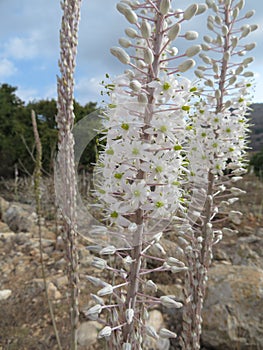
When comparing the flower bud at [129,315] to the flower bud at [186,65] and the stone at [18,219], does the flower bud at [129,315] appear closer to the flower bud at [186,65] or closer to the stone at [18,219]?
the flower bud at [186,65]

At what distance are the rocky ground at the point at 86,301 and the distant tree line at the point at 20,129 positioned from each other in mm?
8141

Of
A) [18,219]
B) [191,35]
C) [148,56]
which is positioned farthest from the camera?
[18,219]

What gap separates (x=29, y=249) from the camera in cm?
682

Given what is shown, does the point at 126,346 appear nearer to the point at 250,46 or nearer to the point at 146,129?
the point at 146,129

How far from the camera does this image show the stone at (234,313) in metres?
3.71

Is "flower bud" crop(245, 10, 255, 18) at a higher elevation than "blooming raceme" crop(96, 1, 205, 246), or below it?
higher

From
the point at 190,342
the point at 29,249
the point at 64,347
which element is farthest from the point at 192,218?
the point at 29,249

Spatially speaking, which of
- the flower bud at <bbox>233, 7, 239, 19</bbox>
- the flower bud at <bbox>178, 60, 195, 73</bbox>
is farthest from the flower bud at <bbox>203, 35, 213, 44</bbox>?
the flower bud at <bbox>178, 60, 195, 73</bbox>

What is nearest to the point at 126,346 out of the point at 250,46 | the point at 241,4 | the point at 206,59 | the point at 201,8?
the point at 201,8

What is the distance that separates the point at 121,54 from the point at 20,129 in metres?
15.2

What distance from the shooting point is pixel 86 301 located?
4875mm

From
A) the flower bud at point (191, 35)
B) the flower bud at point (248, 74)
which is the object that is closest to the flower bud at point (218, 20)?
the flower bud at point (248, 74)

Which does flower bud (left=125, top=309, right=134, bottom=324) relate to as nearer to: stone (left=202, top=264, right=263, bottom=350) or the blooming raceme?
the blooming raceme

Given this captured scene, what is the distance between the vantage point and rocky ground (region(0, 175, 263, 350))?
380 cm
